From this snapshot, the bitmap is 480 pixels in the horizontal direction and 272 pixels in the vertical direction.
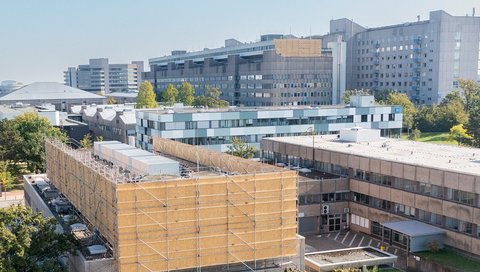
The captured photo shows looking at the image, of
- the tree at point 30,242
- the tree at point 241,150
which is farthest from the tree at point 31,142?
the tree at point 30,242

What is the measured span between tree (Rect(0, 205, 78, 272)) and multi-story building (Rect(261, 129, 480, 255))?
84.9 ft

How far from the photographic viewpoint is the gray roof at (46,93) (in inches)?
7205

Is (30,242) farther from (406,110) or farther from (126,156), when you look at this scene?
(406,110)

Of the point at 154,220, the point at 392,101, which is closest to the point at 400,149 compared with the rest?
the point at 154,220

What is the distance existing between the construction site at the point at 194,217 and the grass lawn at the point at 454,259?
13.8 m

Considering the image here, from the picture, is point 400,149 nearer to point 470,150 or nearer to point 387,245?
point 470,150

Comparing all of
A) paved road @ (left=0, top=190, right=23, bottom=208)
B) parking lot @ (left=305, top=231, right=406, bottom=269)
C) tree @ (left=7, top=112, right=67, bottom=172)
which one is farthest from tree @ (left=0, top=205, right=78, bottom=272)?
tree @ (left=7, top=112, right=67, bottom=172)

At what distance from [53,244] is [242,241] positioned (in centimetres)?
1157

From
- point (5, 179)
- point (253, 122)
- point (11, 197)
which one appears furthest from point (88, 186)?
point (253, 122)

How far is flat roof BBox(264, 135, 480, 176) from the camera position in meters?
49.2

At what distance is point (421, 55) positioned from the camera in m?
162

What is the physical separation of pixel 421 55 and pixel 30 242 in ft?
478

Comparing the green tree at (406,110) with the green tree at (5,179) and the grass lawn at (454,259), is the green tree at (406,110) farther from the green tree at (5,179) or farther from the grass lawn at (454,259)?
the green tree at (5,179)

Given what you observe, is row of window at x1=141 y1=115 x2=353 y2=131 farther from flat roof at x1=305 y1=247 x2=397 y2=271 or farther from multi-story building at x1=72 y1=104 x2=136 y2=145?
flat roof at x1=305 y1=247 x2=397 y2=271
